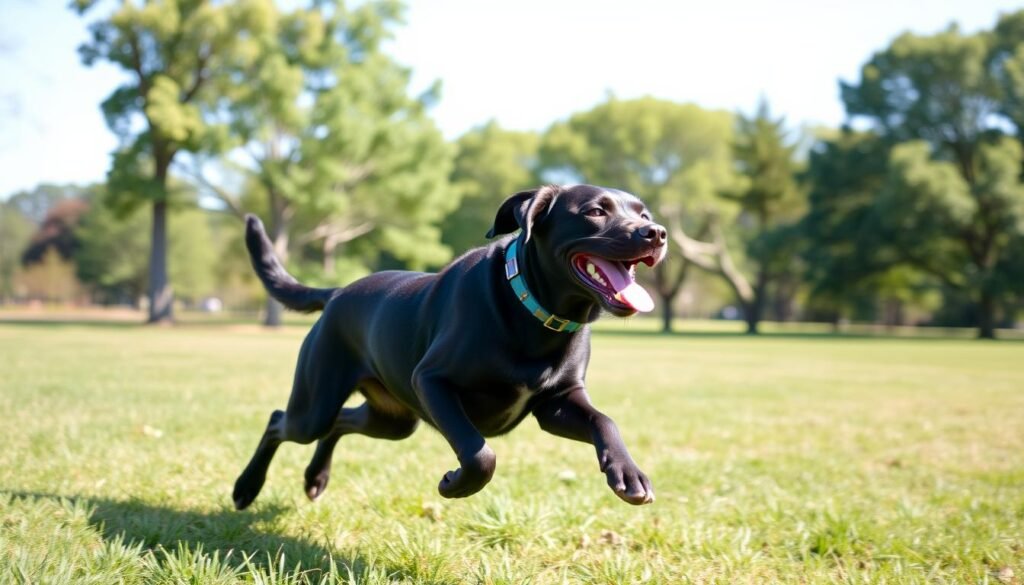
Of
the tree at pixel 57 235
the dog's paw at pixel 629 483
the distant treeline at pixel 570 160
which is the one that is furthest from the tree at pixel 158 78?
the tree at pixel 57 235

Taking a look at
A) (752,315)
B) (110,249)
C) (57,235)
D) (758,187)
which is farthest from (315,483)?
(57,235)

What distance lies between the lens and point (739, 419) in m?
8.79

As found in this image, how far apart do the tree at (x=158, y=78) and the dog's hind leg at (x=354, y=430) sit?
3031 centimetres

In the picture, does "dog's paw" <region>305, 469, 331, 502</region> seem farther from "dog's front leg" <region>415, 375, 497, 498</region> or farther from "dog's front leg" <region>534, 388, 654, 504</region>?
"dog's front leg" <region>534, 388, 654, 504</region>

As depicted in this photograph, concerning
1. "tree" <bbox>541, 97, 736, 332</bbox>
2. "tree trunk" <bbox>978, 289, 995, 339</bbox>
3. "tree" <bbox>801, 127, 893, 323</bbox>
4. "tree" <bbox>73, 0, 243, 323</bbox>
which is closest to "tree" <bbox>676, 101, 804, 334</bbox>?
"tree" <bbox>541, 97, 736, 332</bbox>

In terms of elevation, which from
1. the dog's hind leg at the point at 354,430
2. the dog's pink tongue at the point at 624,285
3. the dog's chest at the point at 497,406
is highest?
the dog's pink tongue at the point at 624,285

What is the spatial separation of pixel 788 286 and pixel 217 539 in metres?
72.1

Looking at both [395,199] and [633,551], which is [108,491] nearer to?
[633,551]

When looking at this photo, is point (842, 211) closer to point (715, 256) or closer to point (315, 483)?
point (715, 256)

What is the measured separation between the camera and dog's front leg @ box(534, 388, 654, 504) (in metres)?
2.87

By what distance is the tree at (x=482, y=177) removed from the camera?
187 feet

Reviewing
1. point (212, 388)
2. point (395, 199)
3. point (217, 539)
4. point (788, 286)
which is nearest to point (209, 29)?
point (395, 199)

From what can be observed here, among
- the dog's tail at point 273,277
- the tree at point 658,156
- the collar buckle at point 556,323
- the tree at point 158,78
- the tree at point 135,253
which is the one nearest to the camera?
the collar buckle at point 556,323

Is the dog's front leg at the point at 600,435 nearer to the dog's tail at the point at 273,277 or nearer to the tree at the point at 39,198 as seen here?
the dog's tail at the point at 273,277
